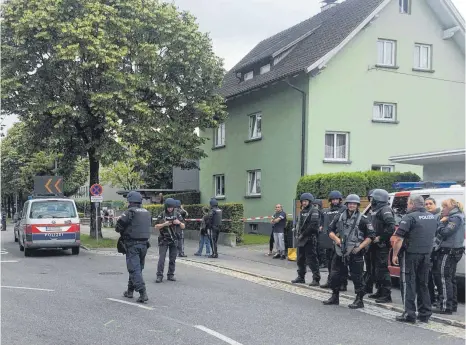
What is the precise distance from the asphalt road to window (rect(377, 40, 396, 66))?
15.5 metres

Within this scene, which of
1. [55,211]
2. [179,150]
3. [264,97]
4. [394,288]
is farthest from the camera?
[264,97]

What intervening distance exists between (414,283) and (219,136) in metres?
24.3

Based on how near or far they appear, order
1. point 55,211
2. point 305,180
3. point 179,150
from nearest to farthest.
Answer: point 55,211, point 305,180, point 179,150

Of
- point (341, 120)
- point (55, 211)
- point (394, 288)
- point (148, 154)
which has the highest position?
point (341, 120)

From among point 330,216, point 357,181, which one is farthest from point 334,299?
point 357,181

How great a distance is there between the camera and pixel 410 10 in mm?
25281

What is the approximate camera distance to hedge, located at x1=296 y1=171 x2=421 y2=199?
18781mm

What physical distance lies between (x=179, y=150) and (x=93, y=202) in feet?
13.0

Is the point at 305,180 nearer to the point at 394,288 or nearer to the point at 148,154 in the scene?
the point at 148,154

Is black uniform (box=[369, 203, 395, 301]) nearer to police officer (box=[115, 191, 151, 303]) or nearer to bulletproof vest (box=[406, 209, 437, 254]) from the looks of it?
bulletproof vest (box=[406, 209, 437, 254])

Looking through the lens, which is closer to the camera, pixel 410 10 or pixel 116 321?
pixel 116 321

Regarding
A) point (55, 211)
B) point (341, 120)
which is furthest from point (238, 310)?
point (341, 120)

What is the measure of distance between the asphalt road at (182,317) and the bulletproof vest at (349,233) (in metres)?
0.99

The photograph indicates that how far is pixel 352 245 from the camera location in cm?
940
